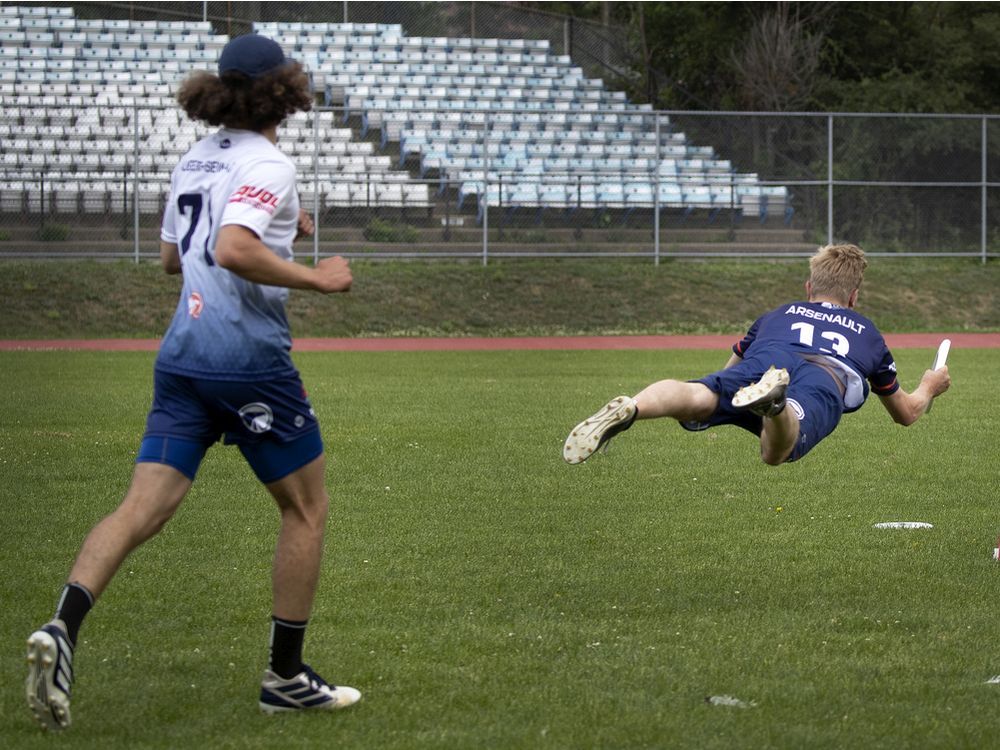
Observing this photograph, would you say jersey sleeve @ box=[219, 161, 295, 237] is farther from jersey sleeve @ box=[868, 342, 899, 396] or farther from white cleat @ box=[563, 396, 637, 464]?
jersey sleeve @ box=[868, 342, 899, 396]

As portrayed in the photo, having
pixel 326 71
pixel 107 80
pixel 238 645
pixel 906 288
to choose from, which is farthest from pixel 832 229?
pixel 238 645

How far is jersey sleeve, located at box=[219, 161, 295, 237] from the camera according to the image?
4.34 m

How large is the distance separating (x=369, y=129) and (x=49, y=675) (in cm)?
2608

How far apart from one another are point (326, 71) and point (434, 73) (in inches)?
98.3

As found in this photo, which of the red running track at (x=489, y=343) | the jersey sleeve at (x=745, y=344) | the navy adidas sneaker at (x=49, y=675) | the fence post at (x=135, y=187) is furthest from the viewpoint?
the fence post at (x=135, y=187)

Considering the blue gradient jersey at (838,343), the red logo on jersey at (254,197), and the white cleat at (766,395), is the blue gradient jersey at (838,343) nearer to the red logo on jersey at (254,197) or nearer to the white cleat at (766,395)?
the white cleat at (766,395)

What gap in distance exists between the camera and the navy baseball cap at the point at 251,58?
14.9 ft

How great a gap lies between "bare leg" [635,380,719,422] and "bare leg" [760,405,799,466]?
0.88ft

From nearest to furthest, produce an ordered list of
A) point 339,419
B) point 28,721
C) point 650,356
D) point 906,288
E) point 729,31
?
point 28,721, point 339,419, point 650,356, point 906,288, point 729,31

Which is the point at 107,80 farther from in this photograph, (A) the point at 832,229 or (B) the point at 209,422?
(B) the point at 209,422

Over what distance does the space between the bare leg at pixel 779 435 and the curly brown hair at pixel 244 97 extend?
106 inches

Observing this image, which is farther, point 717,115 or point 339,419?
point 717,115

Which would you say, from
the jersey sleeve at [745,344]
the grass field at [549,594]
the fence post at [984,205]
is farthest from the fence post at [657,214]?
the jersey sleeve at [745,344]

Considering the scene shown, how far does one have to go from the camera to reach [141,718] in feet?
15.1
